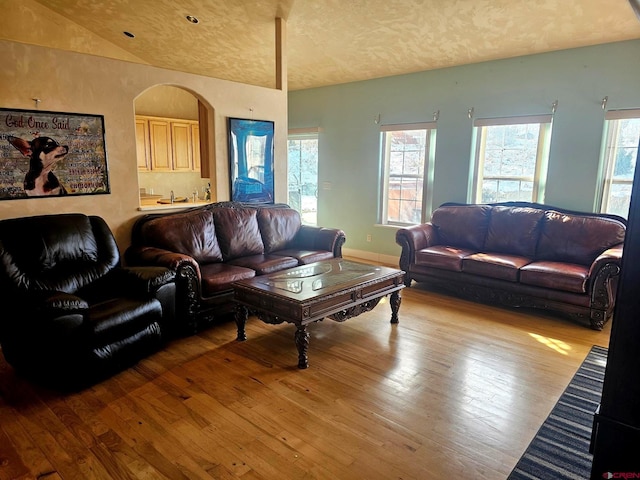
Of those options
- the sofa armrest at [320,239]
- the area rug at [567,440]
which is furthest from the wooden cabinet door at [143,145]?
the area rug at [567,440]

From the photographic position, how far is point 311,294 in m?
2.96

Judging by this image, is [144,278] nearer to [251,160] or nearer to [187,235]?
[187,235]

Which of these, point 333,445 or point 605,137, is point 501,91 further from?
point 333,445

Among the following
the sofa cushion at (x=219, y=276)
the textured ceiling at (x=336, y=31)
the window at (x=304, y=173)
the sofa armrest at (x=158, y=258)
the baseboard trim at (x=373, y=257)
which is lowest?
the baseboard trim at (x=373, y=257)

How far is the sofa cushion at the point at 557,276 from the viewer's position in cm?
368

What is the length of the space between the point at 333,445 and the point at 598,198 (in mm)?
3890

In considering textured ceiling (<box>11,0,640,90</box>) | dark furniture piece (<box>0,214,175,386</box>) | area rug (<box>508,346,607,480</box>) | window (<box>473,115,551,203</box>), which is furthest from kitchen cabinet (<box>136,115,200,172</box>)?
area rug (<box>508,346,607,480</box>)

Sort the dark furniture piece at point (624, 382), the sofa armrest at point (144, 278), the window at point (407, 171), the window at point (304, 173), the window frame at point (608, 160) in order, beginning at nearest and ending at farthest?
1. the dark furniture piece at point (624, 382)
2. the sofa armrest at point (144, 278)
3. the window frame at point (608, 160)
4. the window at point (407, 171)
5. the window at point (304, 173)

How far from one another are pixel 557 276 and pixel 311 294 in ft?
7.85

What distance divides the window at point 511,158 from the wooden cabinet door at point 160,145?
486 cm

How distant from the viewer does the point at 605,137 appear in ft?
13.8

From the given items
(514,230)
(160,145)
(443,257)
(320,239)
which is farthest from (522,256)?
(160,145)

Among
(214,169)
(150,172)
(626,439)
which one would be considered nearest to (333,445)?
(626,439)

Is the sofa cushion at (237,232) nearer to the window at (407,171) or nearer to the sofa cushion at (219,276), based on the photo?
the sofa cushion at (219,276)
